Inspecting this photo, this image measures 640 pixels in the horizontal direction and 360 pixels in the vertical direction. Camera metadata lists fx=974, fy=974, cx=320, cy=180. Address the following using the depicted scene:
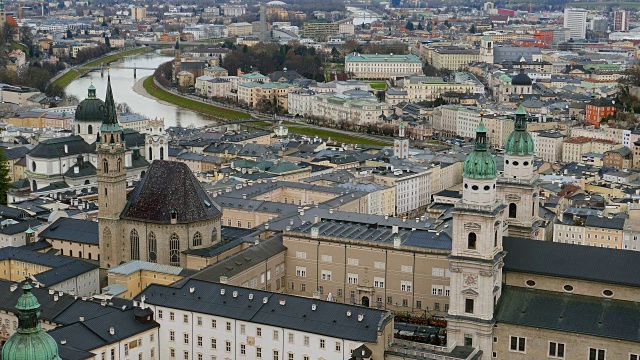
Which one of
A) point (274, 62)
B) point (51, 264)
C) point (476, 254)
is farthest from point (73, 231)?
point (274, 62)

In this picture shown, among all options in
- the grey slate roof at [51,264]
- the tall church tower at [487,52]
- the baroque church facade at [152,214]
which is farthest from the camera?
the tall church tower at [487,52]

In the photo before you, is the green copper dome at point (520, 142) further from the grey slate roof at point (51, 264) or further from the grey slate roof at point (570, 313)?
the grey slate roof at point (51, 264)

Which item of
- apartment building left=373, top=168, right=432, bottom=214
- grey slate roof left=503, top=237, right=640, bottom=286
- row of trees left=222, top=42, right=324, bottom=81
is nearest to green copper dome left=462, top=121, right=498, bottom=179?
grey slate roof left=503, top=237, right=640, bottom=286

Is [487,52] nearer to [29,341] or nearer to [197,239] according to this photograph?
[197,239]

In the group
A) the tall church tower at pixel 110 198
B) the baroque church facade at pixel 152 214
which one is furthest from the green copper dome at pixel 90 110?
the tall church tower at pixel 110 198

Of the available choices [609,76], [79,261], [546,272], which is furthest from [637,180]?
[609,76]
